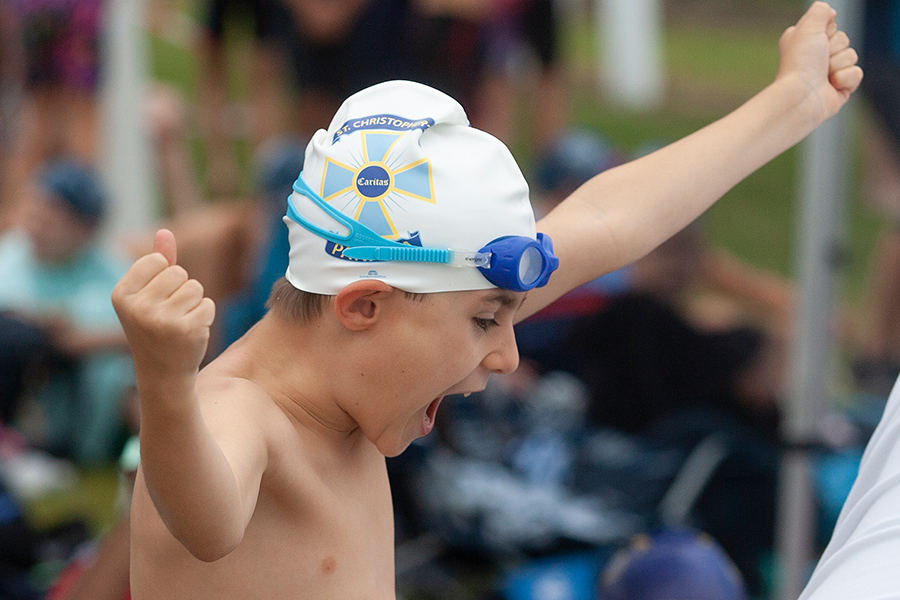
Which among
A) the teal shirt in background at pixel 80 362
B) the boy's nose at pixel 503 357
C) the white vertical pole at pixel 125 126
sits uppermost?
the boy's nose at pixel 503 357

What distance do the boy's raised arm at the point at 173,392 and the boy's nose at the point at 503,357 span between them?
47 cm

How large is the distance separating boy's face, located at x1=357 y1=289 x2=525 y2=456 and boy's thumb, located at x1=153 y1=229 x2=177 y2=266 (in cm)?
37

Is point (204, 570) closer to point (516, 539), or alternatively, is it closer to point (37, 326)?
point (516, 539)

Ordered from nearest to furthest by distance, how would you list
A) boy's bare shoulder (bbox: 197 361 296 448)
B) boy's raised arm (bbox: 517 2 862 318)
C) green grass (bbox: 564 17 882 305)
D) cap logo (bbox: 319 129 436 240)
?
1. boy's bare shoulder (bbox: 197 361 296 448)
2. cap logo (bbox: 319 129 436 240)
3. boy's raised arm (bbox: 517 2 862 318)
4. green grass (bbox: 564 17 882 305)

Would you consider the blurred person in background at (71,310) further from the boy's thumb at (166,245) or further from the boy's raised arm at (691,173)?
the boy's thumb at (166,245)

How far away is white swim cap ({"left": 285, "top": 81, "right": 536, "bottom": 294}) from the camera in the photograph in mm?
1343

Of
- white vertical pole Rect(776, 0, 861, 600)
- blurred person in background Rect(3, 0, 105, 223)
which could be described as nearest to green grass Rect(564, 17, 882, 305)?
white vertical pole Rect(776, 0, 861, 600)

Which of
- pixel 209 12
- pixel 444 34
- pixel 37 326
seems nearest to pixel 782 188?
pixel 444 34

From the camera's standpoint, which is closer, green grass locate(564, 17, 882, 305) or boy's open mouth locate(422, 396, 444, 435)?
boy's open mouth locate(422, 396, 444, 435)

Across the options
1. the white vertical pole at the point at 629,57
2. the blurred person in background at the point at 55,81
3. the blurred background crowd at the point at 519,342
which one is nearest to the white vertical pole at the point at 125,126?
the blurred background crowd at the point at 519,342

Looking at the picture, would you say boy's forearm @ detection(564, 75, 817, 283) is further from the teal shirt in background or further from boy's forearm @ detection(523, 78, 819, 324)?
the teal shirt in background

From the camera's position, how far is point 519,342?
4.19 m

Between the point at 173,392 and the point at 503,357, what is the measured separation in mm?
550

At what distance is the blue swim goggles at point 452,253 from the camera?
4.38 ft
